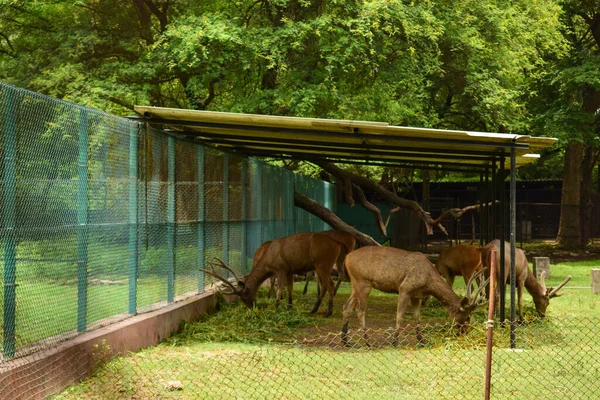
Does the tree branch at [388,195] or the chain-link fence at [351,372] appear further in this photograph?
the tree branch at [388,195]

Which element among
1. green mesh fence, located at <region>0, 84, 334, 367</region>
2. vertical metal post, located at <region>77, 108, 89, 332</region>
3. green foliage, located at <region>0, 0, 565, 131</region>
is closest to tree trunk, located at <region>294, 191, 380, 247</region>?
green foliage, located at <region>0, 0, 565, 131</region>

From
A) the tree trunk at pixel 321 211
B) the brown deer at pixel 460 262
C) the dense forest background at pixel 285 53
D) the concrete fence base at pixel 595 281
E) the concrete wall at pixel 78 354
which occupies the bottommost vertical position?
the concrete fence base at pixel 595 281

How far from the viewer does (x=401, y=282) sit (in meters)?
12.5

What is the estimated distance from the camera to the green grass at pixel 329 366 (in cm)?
874

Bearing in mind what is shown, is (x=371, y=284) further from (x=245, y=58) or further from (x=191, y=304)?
(x=245, y=58)

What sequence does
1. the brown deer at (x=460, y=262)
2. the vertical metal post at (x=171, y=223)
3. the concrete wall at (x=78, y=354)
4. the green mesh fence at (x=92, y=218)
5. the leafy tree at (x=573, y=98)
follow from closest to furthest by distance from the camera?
the concrete wall at (x=78, y=354) < the green mesh fence at (x=92, y=218) < the vertical metal post at (x=171, y=223) < the brown deer at (x=460, y=262) < the leafy tree at (x=573, y=98)

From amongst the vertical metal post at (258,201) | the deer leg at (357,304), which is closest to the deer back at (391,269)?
the deer leg at (357,304)

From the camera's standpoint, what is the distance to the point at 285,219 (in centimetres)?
2311

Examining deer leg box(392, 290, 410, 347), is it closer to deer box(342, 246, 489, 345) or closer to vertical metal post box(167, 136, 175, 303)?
deer box(342, 246, 489, 345)

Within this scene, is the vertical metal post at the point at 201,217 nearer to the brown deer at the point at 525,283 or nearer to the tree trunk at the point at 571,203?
the brown deer at the point at 525,283

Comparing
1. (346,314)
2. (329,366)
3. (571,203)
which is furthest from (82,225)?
(571,203)

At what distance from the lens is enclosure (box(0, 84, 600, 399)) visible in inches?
316

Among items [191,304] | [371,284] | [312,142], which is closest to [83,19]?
[312,142]

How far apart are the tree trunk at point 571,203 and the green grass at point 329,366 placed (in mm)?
22044
